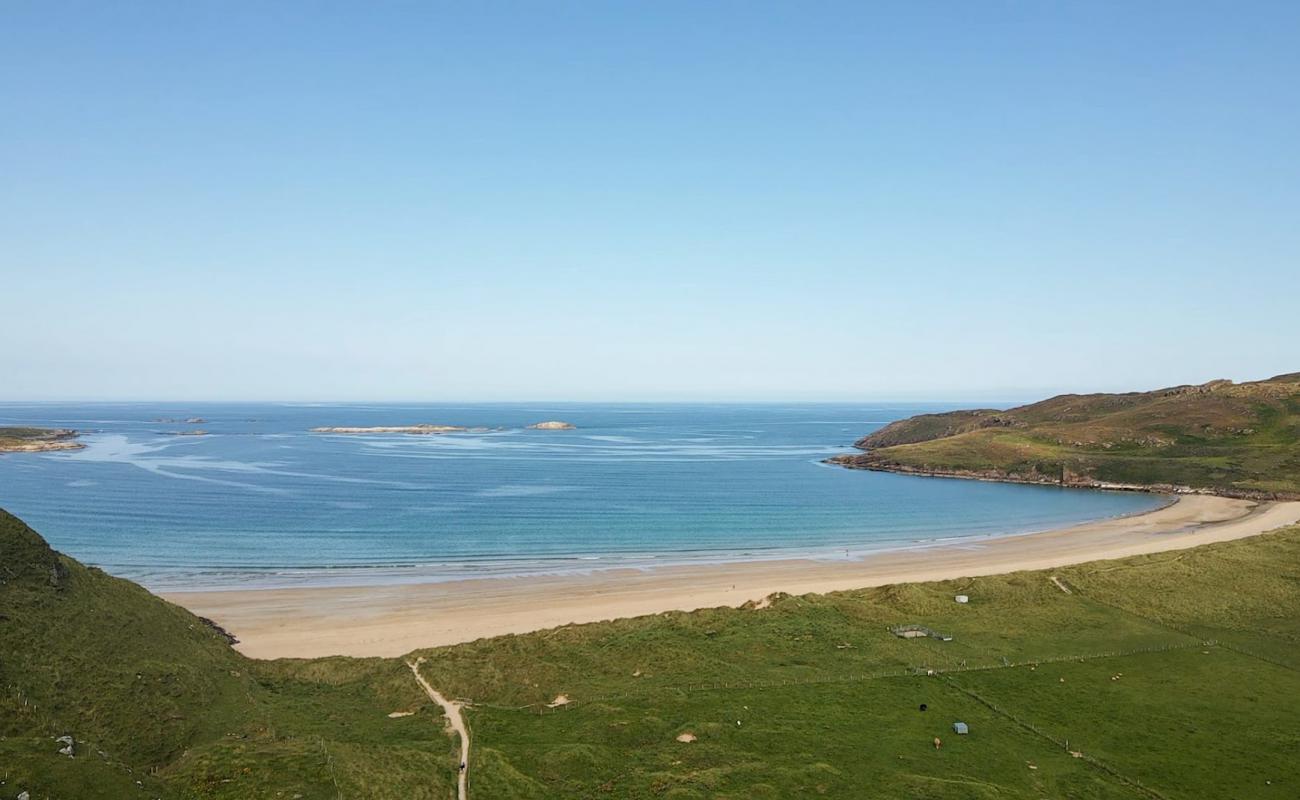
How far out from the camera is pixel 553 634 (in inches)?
1829

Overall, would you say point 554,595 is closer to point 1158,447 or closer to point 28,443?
point 1158,447

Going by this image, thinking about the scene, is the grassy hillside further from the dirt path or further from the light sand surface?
the dirt path

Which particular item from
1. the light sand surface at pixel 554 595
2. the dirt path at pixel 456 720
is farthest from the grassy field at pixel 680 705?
the light sand surface at pixel 554 595

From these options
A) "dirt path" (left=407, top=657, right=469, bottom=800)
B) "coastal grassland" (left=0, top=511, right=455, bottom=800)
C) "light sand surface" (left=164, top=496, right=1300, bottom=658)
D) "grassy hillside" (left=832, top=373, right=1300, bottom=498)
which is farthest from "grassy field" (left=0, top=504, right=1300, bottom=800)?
"grassy hillside" (left=832, top=373, right=1300, bottom=498)

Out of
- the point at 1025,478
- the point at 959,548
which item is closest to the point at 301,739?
the point at 959,548

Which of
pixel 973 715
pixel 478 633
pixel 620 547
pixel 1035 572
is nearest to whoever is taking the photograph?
pixel 973 715

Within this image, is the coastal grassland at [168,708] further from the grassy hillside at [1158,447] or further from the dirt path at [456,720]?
the grassy hillside at [1158,447]

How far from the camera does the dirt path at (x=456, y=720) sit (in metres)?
28.9

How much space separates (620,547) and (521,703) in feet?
152

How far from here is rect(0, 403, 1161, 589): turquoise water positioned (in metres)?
74.1

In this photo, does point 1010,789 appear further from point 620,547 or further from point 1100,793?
point 620,547

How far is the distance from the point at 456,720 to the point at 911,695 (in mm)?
24522

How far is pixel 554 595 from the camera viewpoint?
203 ft

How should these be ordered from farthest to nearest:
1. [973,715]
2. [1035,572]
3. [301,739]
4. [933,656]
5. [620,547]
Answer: [620,547], [1035,572], [933,656], [973,715], [301,739]
